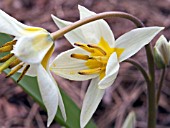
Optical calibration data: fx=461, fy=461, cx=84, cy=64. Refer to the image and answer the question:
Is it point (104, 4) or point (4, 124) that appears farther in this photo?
point (104, 4)

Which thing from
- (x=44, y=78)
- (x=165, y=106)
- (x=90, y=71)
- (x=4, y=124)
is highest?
(x=44, y=78)

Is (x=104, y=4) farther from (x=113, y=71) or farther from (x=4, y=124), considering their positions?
(x=113, y=71)

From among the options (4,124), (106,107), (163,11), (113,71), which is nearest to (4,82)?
(4,124)

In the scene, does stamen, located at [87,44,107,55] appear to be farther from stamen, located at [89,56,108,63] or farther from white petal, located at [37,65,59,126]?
white petal, located at [37,65,59,126]

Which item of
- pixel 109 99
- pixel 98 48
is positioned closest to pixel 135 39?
pixel 98 48

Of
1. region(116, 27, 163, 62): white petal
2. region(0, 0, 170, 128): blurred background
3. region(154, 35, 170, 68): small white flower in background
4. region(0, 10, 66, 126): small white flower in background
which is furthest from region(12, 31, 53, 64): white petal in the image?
region(0, 0, 170, 128): blurred background

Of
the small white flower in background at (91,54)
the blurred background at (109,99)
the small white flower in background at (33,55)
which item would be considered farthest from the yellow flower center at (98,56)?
the blurred background at (109,99)

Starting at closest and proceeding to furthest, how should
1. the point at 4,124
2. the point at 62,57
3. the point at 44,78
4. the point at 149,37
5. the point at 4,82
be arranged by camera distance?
the point at 44,78 → the point at 149,37 → the point at 62,57 → the point at 4,124 → the point at 4,82

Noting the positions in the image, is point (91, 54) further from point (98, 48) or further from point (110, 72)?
point (110, 72)
